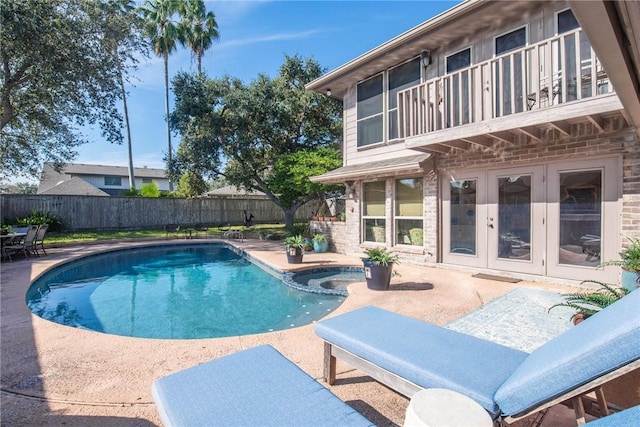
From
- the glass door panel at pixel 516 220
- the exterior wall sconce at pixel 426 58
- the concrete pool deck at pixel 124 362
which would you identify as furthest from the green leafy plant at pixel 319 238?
the exterior wall sconce at pixel 426 58

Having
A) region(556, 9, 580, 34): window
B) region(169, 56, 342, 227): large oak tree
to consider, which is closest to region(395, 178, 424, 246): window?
region(556, 9, 580, 34): window

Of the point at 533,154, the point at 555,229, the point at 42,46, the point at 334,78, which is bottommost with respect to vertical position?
the point at 555,229

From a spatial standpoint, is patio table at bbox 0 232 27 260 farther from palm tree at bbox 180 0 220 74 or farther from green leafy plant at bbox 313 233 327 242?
palm tree at bbox 180 0 220 74

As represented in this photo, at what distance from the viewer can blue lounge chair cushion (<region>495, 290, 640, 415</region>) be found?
4.94ft

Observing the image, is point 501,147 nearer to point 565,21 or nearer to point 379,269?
point 565,21


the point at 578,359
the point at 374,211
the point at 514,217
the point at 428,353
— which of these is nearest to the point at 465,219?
the point at 514,217

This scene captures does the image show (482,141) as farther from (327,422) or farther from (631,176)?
(327,422)

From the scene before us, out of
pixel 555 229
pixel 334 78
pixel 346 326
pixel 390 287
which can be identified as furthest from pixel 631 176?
pixel 334 78

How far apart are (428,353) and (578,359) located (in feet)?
3.26

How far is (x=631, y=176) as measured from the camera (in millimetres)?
5691

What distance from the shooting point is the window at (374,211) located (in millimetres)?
10060

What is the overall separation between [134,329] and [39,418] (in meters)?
3.31

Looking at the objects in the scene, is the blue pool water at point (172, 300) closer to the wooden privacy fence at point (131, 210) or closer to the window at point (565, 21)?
the window at point (565, 21)

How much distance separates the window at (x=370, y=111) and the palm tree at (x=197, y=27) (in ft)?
63.5
